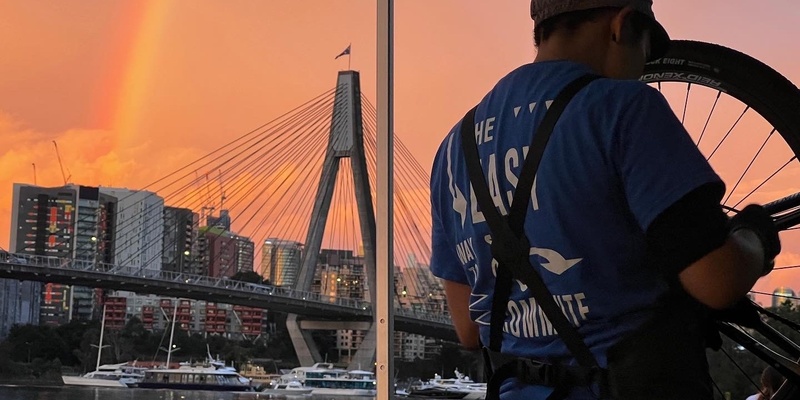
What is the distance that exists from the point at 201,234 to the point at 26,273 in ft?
2.61

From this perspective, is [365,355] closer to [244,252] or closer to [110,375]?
[244,252]

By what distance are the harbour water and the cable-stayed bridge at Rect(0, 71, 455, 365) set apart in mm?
260

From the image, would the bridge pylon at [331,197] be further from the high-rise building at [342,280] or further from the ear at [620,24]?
the ear at [620,24]

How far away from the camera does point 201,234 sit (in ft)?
12.4

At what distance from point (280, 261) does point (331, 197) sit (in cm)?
161

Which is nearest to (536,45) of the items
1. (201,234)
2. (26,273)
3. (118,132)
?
(201,234)

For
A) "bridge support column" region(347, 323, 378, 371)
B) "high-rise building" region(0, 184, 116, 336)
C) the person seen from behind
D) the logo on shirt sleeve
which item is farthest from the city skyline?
the person seen from behind

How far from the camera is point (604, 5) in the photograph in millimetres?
706

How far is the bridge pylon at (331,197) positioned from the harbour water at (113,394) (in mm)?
243

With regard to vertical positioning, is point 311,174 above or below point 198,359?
above

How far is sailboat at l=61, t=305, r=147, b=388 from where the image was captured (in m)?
3.49

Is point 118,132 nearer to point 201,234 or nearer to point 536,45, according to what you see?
point 201,234

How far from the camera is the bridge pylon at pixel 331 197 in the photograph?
261cm

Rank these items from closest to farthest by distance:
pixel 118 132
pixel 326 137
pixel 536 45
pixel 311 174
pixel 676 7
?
1. pixel 536 45
2. pixel 676 7
3. pixel 118 132
4. pixel 311 174
5. pixel 326 137
